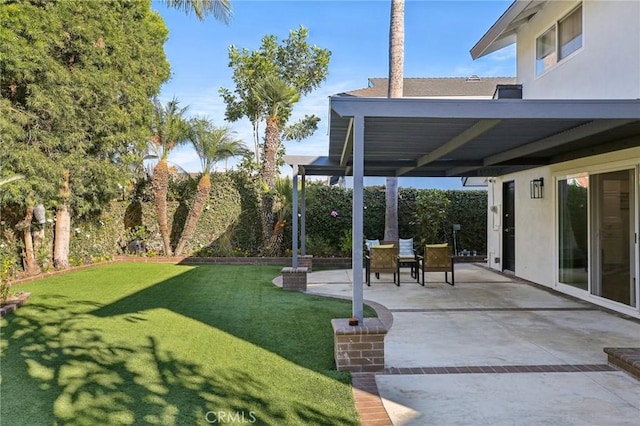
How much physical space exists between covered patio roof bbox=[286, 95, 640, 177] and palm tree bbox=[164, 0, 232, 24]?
26.7 ft

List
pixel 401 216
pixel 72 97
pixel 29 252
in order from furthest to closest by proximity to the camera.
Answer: pixel 401 216, pixel 29 252, pixel 72 97

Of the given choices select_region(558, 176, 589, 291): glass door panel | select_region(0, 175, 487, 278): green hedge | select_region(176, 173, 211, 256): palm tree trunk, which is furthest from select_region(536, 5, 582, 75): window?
select_region(176, 173, 211, 256): palm tree trunk

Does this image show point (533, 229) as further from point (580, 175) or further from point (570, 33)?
point (570, 33)

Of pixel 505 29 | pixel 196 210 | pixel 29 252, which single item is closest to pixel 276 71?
pixel 196 210

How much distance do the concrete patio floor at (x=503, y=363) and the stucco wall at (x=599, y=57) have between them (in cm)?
354

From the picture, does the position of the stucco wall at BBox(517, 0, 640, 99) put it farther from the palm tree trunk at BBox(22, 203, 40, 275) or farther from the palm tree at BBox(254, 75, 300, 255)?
the palm tree trunk at BBox(22, 203, 40, 275)

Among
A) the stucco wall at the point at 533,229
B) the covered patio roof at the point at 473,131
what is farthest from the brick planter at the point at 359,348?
the stucco wall at the point at 533,229

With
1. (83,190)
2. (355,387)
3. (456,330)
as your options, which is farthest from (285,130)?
(355,387)

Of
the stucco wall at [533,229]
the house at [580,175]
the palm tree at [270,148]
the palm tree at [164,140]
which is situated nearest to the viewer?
the house at [580,175]

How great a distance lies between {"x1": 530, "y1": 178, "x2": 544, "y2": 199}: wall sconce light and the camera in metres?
9.88

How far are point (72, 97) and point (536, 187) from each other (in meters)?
10.9

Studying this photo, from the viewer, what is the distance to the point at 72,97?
1037 cm

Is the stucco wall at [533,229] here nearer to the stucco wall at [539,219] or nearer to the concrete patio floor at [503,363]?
the stucco wall at [539,219]

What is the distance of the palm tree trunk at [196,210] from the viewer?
14430mm
